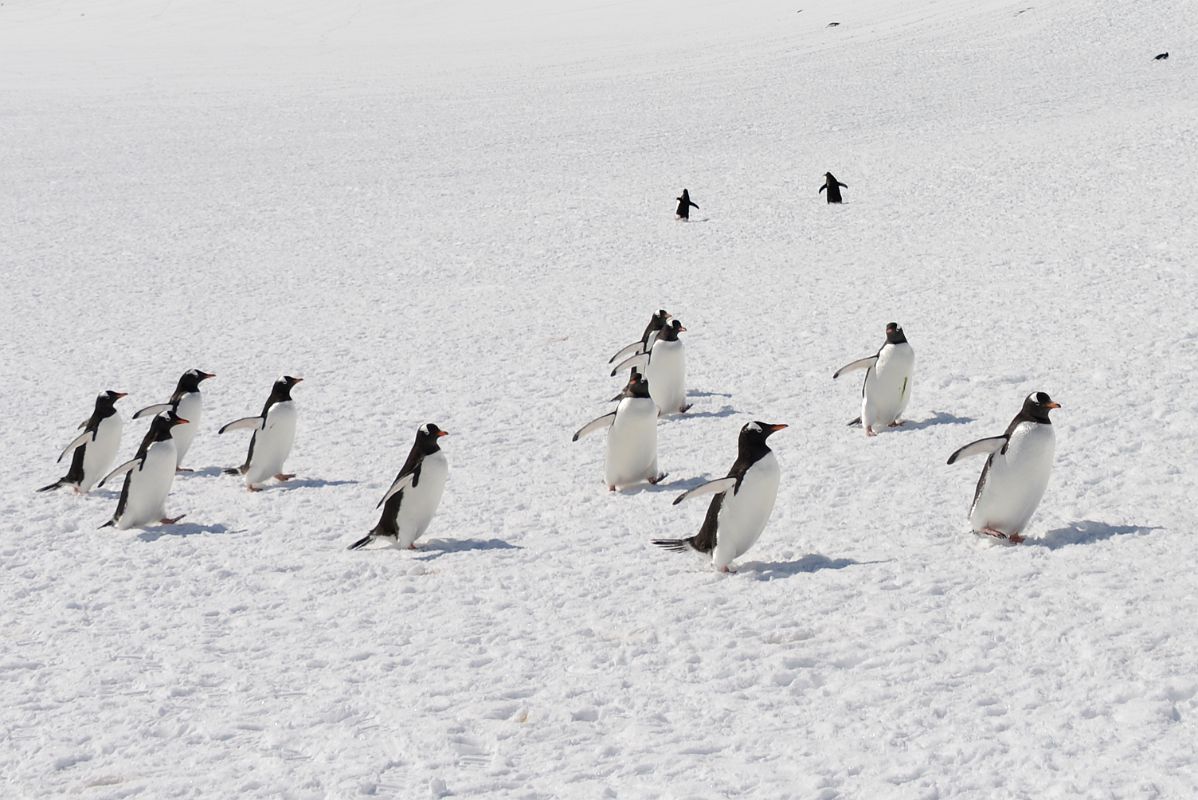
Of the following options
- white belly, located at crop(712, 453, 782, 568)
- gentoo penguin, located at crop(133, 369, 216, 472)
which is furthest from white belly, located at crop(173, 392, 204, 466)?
white belly, located at crop(712, 453, 782, 568)

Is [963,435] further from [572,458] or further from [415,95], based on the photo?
[415,95]

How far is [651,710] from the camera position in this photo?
391 centimetres

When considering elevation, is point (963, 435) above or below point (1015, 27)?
below

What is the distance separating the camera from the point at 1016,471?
197 inches

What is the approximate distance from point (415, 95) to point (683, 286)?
20.9 m

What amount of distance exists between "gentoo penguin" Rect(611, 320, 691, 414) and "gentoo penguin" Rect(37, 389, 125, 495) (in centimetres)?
310

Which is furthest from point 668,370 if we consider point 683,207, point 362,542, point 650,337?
point 683,207

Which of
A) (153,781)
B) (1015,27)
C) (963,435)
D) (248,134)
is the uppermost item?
(1015,27)

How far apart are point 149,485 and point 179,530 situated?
265 mm

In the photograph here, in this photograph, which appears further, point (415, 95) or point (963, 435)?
point (415, 95)

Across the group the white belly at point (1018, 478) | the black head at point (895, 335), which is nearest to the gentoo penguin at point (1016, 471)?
the white belly at point (1018, 478)

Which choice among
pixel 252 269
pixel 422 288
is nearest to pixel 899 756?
pixel 422 288

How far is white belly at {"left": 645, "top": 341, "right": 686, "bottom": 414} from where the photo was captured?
7.89m

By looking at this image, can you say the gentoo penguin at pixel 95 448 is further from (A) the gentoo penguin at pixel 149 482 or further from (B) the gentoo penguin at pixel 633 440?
(B) the gentoo penguin at pixel 633 440
